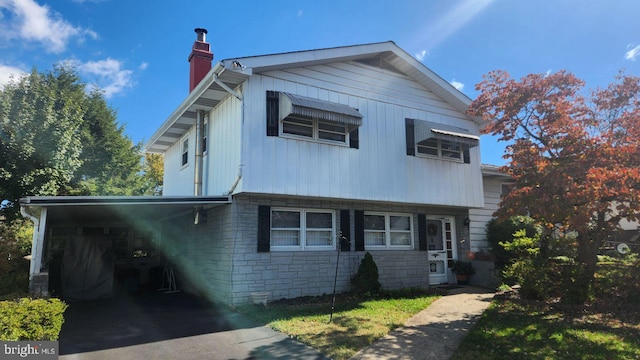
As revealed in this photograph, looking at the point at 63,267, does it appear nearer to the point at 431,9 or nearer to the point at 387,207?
the point at 387,207

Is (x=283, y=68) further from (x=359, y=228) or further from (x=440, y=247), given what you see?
(x=440, y=247)

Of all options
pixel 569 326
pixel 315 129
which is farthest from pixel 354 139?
pixel 569 326

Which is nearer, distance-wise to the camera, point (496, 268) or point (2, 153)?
point (496, 268)

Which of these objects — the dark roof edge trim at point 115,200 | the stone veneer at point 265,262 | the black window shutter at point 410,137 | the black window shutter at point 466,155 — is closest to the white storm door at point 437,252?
the stone veneer at point 265,262

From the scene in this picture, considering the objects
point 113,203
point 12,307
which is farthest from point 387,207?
point 12,307

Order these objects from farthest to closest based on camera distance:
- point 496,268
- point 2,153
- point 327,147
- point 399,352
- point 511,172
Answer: point 2,153, point 496,268, point 327,147, point 511,172, point 399,352

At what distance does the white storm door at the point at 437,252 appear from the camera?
13664 mm

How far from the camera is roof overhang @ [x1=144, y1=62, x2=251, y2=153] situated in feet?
32.3

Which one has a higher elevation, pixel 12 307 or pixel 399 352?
pixel 12 307

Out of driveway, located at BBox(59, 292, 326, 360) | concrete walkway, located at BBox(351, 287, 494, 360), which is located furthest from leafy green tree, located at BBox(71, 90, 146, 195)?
concrete walkway, located at BBox(351, 287, 494, 360)

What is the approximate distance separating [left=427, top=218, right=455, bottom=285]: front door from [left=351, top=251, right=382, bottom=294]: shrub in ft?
10.4

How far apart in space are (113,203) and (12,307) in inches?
127

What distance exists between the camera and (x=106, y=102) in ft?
86.9

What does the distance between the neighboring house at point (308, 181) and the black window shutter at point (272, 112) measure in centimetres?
3
